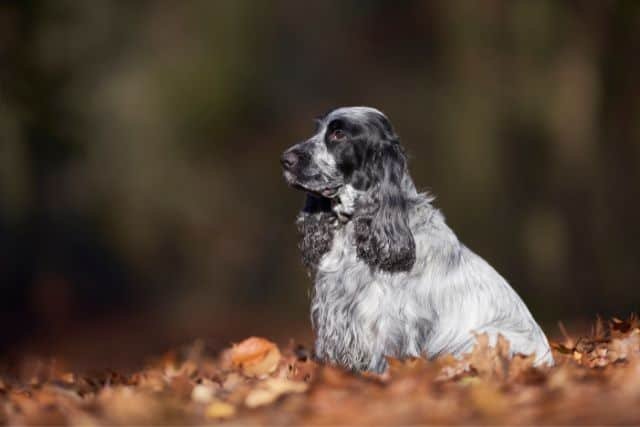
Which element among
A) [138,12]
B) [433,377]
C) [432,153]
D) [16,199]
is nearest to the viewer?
[433,377]

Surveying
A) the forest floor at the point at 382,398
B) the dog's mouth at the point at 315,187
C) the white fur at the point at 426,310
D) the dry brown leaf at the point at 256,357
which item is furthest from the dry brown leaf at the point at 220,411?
the dry brown leaf at the point at 256,357

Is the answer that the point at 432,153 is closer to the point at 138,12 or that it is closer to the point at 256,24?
the point at 256,24

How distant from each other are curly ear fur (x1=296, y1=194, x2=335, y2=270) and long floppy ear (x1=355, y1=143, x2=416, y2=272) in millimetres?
293

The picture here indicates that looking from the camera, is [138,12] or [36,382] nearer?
[36,382]

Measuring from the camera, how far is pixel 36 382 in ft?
17.2

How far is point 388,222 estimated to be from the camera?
17.4 ft

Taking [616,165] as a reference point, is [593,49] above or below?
above

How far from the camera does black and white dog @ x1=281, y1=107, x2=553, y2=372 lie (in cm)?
517

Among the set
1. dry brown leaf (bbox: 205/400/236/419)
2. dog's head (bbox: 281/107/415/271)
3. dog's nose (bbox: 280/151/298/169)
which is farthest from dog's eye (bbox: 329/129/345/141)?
dry brown leaf (bbox: 205/400/236/419)

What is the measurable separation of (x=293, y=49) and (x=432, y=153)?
2.20 m

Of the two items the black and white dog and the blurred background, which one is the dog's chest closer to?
the black and white dog

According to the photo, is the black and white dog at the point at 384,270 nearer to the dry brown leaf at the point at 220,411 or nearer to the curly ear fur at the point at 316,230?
the curly ear fur at the point at 316,230

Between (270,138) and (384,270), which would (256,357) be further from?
(270,138)

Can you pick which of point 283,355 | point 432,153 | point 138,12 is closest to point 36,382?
point 283,355
